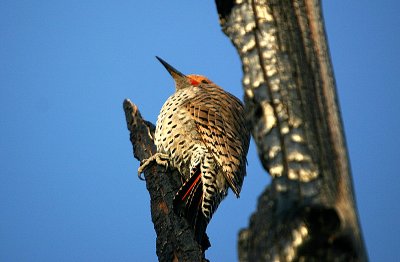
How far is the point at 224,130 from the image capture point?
5.30m

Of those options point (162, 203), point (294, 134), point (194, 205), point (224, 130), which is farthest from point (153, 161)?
point (294, 134)

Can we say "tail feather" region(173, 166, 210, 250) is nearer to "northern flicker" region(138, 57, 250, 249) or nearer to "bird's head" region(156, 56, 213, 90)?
"northern flicker" region(138, 57, 250, 249)

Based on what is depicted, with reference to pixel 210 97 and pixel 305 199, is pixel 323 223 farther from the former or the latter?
pixel 210 97

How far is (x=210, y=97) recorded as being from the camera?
5742 mm

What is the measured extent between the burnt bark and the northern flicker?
14cm

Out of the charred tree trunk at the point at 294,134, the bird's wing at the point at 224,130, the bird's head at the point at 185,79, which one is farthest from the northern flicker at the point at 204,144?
the charred tree trunk at the point at 294,134

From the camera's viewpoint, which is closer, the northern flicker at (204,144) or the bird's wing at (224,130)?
the northern flicker at (204,144)

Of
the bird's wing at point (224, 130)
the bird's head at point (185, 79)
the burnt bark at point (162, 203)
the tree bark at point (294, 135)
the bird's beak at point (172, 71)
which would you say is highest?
the bird's beak at point (172, 71)

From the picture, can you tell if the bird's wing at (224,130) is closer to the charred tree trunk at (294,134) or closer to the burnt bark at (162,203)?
the burnt bark at (162,203)

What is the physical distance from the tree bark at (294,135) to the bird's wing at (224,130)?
308 centimetres

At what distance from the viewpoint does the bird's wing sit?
507cm

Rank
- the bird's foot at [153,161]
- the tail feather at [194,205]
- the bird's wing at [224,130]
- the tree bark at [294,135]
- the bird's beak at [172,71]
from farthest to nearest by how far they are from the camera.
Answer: the bird's beak at [172,71], the bird's wing at [224,130], the bird's foot at [153,161], the tail feather at [194,205], the tree bark at [294,135]

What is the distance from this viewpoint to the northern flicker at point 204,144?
186 inches

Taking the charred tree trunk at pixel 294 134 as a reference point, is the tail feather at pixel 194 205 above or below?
above
